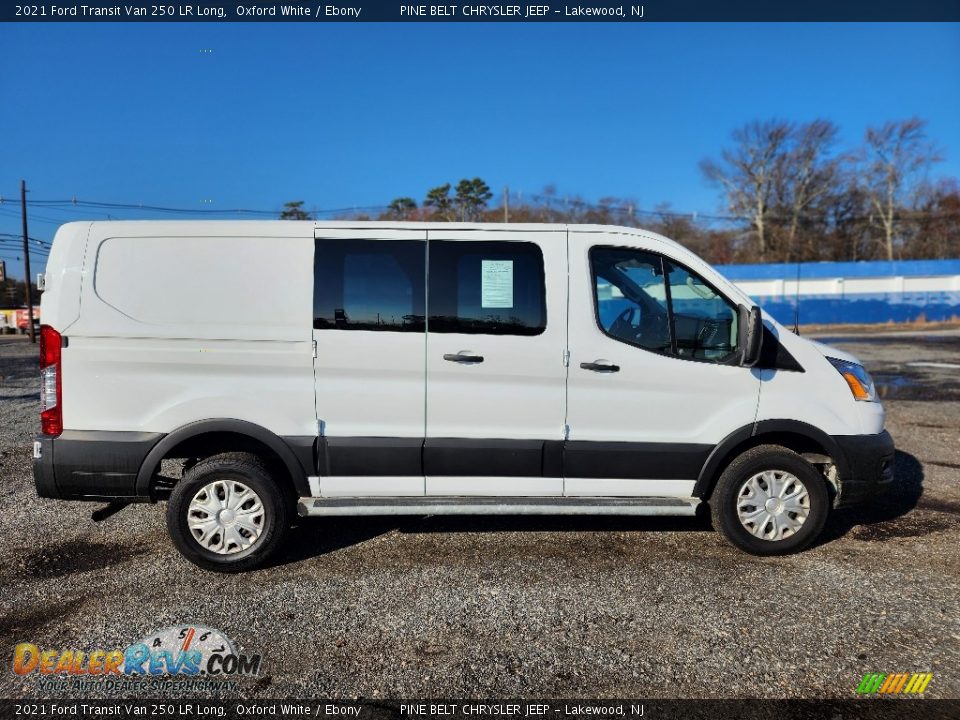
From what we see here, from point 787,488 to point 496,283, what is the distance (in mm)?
2275

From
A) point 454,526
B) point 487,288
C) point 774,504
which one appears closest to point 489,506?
point 454,526

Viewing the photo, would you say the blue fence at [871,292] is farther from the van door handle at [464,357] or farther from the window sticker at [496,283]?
the van door handle at [464,357]

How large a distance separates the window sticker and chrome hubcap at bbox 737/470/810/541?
1.93 m

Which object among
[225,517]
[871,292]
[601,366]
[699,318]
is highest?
[871,292]

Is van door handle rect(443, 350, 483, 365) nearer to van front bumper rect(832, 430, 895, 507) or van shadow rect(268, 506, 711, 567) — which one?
van shadow rect(268, 506, 711, 567)

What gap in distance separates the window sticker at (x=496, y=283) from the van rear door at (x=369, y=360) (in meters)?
0.38

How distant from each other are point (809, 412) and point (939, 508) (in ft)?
6.51

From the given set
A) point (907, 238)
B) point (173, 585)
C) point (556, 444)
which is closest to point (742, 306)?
point (556, 444)

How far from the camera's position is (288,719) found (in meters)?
2.47

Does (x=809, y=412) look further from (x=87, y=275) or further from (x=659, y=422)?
(x=87, y=275)

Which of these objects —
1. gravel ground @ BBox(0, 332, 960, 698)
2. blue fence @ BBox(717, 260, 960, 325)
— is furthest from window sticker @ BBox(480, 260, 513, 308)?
blue fence @ BBox(717, 260, 960, 325)

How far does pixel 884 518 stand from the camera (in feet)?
15.0

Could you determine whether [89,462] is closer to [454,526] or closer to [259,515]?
[259,515]

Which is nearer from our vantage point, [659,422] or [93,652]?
[93,652]
